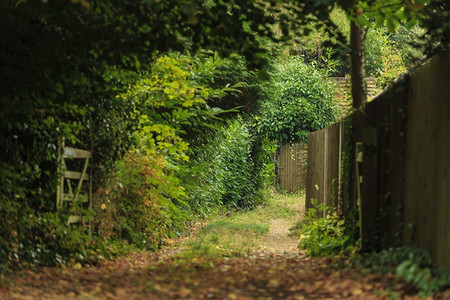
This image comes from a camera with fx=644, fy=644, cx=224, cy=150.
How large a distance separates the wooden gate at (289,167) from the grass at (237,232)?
1.26 meters

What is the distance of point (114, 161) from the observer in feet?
28.4

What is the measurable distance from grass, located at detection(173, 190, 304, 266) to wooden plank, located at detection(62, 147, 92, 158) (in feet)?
5.74

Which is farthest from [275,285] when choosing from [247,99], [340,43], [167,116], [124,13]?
[247,99]

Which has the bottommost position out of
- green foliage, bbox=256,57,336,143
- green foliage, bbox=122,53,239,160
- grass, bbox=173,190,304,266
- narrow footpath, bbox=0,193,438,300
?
grass, bbox=173,190,304,266

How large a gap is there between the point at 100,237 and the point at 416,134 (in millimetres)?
4602

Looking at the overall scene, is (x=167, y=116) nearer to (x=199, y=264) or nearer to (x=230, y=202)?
(x=199, y=264)

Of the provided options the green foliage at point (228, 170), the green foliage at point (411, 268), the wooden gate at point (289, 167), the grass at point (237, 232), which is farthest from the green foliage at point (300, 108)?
the green foliage at point (411, 268)

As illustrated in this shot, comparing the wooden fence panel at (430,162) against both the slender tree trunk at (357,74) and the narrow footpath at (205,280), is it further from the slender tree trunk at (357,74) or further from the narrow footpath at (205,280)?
the slender tree trunk at (357,74)

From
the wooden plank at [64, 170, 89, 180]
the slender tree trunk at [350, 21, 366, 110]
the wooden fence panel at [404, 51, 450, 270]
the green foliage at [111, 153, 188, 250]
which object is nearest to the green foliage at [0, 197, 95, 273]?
the wooden plank at [64, 170, 89, 180]

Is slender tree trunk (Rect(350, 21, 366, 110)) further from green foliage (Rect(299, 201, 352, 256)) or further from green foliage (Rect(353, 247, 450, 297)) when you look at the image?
green foliage (Rect(353, 247, 450, 297))

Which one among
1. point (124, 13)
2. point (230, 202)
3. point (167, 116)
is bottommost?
point (230, 202)

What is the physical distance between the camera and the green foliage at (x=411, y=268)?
187 inches

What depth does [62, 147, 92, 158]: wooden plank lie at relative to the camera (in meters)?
7.70

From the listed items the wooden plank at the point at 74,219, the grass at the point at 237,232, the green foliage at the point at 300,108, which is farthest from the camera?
the green foliage at the point at 300,108
